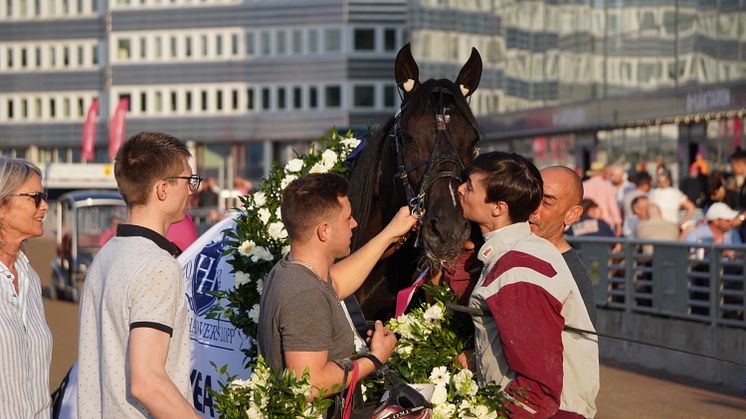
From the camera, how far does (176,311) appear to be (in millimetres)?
4359

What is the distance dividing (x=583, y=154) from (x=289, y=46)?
46.7 m

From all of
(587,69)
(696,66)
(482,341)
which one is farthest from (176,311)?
(587,69)

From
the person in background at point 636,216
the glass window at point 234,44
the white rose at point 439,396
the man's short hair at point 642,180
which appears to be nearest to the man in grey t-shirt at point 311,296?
the white rose at point 439,396

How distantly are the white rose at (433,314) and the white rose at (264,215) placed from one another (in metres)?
1.76

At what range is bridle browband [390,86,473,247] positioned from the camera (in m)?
5.94

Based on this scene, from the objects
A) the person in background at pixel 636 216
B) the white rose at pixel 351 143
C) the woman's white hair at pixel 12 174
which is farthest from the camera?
the person in background at pixel 636 216

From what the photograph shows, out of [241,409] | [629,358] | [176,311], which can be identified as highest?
[176,311]

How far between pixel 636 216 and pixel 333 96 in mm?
60785

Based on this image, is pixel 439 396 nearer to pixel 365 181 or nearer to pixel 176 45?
pixel 365 181

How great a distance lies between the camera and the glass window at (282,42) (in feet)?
252

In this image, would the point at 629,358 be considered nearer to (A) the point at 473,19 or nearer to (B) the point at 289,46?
(A) the point at 473,19

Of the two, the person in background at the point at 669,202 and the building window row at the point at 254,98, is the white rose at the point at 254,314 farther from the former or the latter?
the building window row at the point at 254,98

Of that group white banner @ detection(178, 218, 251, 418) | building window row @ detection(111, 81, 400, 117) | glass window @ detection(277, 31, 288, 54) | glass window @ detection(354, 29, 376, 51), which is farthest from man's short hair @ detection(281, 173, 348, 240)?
glass window @ detection(277, 31, 288, 54)

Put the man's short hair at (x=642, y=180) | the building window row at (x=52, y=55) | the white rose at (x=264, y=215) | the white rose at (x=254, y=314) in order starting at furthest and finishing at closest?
the building window row at (x=52, y=55)
the man's short hair at (x=642, y=180)
the white rose at (x=264, y=215)
the white rose at (x=254, y=314)
